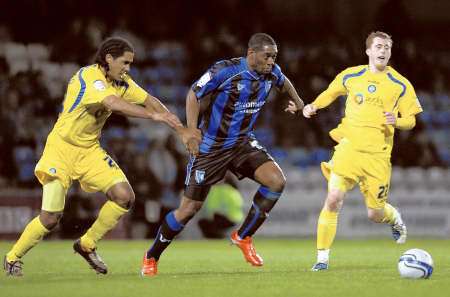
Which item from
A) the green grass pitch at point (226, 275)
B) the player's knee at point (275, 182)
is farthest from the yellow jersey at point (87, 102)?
the player's knee at point (275, 182)

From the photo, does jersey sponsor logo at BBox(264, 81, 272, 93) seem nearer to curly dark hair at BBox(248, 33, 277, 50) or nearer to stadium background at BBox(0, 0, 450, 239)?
curly dark hair at BBox(248, 33, 277, 50)

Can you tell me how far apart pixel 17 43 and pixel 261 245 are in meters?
7.60

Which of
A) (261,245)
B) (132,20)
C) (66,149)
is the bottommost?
(261,245)

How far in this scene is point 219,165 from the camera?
998cm

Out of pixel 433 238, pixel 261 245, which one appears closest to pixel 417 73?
pixel 433 238

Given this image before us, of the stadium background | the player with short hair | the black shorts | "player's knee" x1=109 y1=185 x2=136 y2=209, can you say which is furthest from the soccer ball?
the stadium background

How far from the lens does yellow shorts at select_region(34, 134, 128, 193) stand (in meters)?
9.70

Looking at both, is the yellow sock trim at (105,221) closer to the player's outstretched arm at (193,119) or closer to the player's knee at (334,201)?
the player's outstretched arm at (193,119)

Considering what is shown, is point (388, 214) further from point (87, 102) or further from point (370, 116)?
point (87, 102)

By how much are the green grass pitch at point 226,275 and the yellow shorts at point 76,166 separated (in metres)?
0.93

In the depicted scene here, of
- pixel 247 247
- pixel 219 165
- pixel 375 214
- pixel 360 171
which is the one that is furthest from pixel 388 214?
pixel 219 165

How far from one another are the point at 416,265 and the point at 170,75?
40.9ft

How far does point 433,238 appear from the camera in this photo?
56.0 feet

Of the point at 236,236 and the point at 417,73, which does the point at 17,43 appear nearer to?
the point at 417,73
